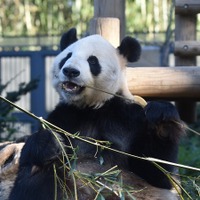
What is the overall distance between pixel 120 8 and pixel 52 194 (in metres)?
2.36

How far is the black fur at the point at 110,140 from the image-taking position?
13.9 ft

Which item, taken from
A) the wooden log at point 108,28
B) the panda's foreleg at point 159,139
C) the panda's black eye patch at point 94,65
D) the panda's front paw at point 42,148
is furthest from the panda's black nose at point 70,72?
the wooden log at point 108,28

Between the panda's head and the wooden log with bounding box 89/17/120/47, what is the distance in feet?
2.47

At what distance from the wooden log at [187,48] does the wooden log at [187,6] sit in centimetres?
31

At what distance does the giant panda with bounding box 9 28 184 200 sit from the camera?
427 cm

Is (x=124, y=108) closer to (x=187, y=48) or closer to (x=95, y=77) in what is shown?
(x=95, y=77)

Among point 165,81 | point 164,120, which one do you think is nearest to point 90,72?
point 164,120

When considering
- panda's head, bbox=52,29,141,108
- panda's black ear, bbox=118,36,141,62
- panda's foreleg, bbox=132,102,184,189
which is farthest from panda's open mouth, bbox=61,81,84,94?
panda's black ear, bbox=118,36,141,62

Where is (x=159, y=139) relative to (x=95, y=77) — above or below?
below

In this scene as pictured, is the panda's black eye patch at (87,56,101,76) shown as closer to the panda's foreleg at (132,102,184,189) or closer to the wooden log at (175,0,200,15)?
the panda's foreleg at (132,102,184,189)

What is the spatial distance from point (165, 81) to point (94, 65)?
1068mm

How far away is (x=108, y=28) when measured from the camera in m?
5.57

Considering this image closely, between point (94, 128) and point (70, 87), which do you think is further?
point (94, 128)

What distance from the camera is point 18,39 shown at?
612 inches
